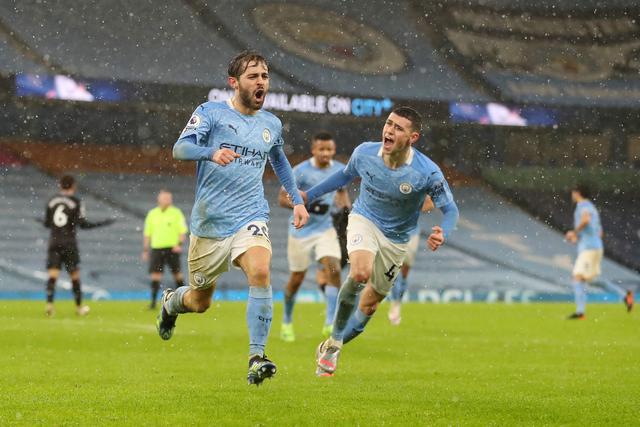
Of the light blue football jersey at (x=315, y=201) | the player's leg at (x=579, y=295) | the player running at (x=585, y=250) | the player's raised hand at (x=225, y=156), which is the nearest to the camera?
the player's raised hand at (x=225, y=156)

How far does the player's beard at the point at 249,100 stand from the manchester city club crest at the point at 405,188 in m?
1.60

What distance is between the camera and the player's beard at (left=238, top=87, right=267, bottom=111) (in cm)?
765

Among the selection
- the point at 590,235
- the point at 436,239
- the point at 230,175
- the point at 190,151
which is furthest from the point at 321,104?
the point at 190,151

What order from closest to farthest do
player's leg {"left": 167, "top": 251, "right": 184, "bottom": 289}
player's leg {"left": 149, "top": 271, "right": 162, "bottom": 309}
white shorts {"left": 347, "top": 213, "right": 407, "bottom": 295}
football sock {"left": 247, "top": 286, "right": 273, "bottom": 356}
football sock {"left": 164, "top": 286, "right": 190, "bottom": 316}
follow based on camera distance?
football sock {"left": 247, "top": 286, "right": 273, "bottom": 356}
football sock {"left": 164, "top": 286, "right": 190, "bottom": 316}
white shorts {"left": 347, "top": 213, "right": 407, "bottom": 295}
player's leg {"left": 149, "top": 271, "right": 162, "bottom": 309}
player's leg {"left": 167, "top": 251, "right": 184, "bottom": 289}

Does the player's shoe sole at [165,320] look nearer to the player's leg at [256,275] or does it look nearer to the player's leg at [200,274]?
the player's leg at [200,274]

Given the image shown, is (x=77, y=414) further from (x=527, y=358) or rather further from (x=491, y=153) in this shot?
(x=491, y=153)

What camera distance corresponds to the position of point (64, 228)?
17281 mm

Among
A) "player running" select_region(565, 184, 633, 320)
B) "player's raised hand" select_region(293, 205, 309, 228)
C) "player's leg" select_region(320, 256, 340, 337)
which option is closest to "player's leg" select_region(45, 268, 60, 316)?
"player's leg" select_region(320, 256, 340, 337)

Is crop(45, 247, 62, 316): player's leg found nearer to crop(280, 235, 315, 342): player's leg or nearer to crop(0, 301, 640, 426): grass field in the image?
crop(0, 301, 640, 426): grass field

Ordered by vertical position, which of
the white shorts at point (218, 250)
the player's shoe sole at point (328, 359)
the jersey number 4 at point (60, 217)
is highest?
the jersey number 4 at point (60, 217)

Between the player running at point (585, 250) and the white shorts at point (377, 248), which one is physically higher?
the player running at point (585, 250)

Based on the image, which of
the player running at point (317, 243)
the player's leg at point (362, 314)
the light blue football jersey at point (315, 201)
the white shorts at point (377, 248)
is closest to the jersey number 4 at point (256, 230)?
the white shorts at point (377, 248)

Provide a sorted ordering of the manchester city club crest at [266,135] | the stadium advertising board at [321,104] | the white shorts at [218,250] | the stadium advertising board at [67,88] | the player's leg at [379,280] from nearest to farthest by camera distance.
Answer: the white shorts at [218,250] → the manchester city club crest at [266,135] → the player's leg at [379,280] → the stadium advertising board at [67,88] → the stadium advertising board at [321,104]

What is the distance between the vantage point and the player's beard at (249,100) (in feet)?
25.1
